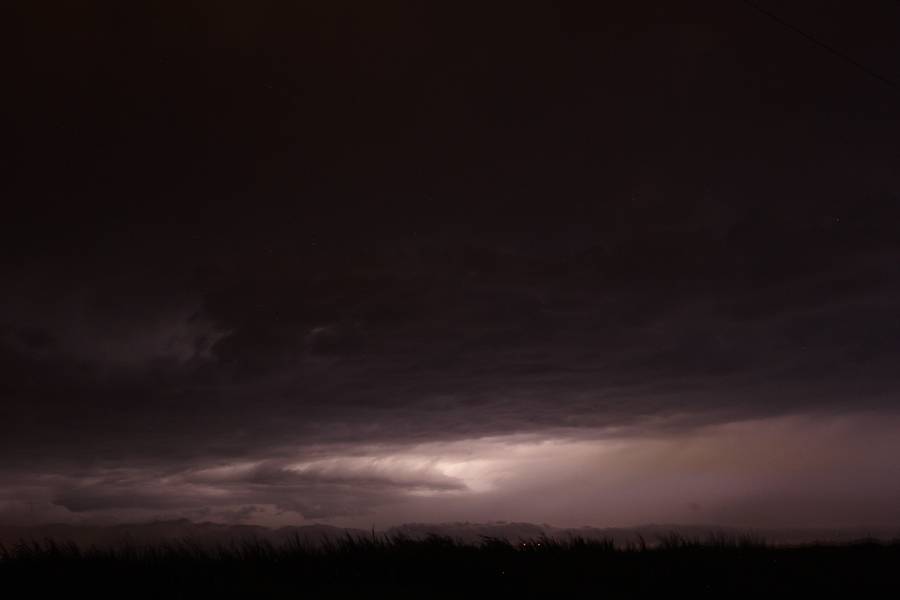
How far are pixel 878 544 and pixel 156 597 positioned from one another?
20617 mm

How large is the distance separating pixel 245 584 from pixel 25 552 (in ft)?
15.1

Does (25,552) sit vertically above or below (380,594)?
above

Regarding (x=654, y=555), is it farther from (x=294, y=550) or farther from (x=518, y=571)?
(x=294, y=550)

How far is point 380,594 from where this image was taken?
13.3m

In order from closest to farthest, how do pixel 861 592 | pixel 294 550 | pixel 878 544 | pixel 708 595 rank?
1. pixel 708 595
2. pixel 861 592
3. pixel 294 550
4. pixel 878 544

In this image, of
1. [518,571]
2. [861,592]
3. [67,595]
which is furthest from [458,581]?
[861,592]

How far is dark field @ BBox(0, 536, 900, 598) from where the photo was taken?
43.2 feet

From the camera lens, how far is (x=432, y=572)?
1578 cm


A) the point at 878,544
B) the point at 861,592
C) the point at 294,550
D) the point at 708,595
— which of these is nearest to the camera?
the point at 708,595

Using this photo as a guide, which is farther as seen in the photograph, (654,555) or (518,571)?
(654,555)

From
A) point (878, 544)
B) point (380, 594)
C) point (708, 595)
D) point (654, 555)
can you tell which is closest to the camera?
point (380, 594)

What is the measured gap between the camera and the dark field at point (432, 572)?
13.2 meters

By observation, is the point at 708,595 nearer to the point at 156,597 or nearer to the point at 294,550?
the point at 294,550

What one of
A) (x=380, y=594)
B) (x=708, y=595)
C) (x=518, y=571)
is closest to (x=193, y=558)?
(x=380, y=594)
